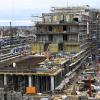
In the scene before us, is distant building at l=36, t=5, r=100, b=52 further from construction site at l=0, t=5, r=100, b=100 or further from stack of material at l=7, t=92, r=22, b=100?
stack of material at l=7, t=92, r=22, b=100

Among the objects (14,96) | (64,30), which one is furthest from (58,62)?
(64,30)

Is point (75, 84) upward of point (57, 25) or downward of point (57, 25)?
downward

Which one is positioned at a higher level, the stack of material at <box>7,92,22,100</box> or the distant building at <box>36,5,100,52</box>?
the distant building at <box>36,5,100,52</box>

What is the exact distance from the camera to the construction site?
1222 inches

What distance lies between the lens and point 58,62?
121 feet

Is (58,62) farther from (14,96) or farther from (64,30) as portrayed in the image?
(64,30)

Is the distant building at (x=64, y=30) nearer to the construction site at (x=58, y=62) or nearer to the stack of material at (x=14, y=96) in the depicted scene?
the construction site at (x=58, y=62)

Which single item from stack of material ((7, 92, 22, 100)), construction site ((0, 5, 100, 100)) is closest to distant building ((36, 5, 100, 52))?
construction site ((0, 5, 100, 100))

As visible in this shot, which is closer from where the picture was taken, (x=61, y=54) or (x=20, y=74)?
(x=20, y=74)

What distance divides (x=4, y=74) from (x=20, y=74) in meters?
1.40

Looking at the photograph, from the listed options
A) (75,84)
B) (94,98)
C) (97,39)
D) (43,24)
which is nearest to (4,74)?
(75,84)

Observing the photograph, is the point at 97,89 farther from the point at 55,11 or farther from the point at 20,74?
the point at 55,11

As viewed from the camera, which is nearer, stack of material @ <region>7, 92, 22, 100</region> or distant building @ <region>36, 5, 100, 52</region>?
stack of material @ <region>7, 92, 22, 100</region>

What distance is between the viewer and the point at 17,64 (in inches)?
1437
